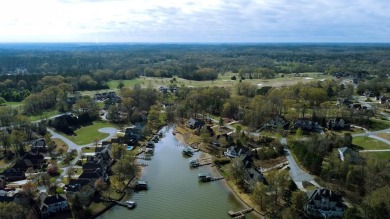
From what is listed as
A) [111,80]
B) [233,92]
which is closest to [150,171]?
[233,92]

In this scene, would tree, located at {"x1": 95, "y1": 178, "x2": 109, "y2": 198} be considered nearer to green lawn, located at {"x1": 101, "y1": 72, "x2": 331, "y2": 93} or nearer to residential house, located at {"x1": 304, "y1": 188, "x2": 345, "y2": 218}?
residential house, located at {"x1": 304, "y1": 188, "x2": 345, "y2": 218}

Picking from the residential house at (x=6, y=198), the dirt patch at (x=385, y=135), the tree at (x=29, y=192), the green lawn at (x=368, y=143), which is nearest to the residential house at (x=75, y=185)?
the tree at (x=29, y=192)

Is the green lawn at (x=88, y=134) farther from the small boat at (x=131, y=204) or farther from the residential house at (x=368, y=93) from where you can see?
the residential house at (x=368, y=93)

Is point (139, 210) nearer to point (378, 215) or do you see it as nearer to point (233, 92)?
point (378, 215)

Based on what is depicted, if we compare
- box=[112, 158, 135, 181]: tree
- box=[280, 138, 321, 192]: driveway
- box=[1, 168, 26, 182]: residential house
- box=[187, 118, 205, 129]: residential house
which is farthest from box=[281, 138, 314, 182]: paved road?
box=[1, 168, 26, 182]: residential house

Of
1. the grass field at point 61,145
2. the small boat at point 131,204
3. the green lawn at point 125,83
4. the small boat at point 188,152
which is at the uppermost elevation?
the small boat at point 131,204

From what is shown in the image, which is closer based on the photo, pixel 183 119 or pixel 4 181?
pixel 4 181
